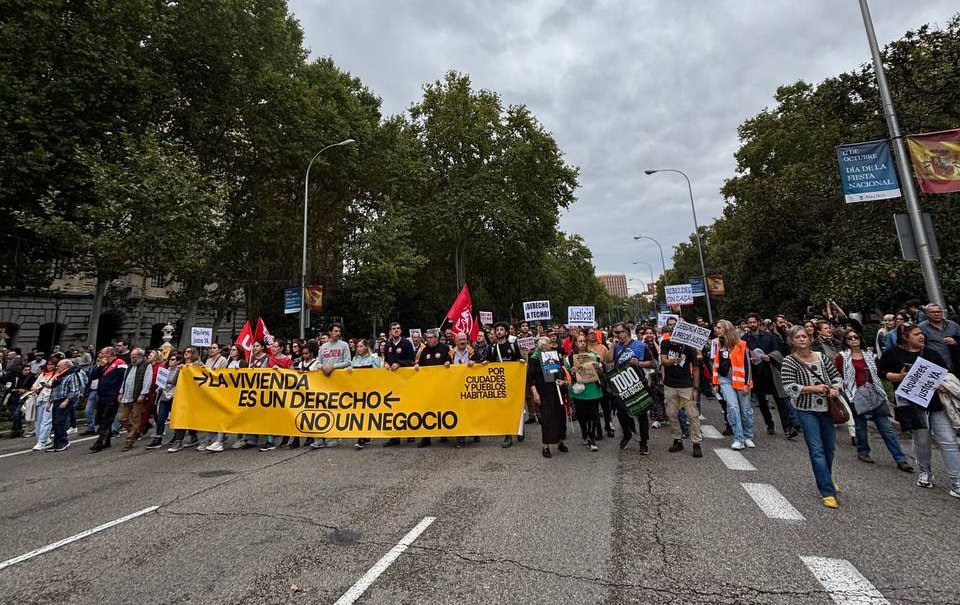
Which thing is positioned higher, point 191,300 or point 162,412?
point 191,300

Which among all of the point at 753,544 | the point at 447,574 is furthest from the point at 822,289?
the point at 447,574

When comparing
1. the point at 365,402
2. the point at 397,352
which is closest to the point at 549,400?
the point at 397,352

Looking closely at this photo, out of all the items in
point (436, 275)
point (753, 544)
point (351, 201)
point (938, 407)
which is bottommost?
point (753, 544)

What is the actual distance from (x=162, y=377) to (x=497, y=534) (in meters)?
7.56

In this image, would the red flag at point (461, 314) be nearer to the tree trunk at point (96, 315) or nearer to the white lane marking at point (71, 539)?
the white lane marking at point (71, 539)

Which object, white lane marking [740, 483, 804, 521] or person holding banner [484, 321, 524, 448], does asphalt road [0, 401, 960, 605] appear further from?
person holding banner [484, 321, 524, 448]

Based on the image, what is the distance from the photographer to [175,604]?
2.92 meters

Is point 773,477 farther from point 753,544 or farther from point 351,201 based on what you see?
point 351,201

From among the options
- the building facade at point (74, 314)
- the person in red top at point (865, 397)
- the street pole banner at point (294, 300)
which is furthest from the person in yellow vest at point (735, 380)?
the building facade at point (74, 314)

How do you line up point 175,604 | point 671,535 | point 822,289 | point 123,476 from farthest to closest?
point 822,289 < point 123,476 < point 671,535 < point 175,604

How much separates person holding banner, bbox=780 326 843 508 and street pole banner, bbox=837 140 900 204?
6.07 meters

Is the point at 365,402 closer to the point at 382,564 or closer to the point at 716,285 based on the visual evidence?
the point at 382,564

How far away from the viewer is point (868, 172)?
873cm

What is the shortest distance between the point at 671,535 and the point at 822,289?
574 inches
